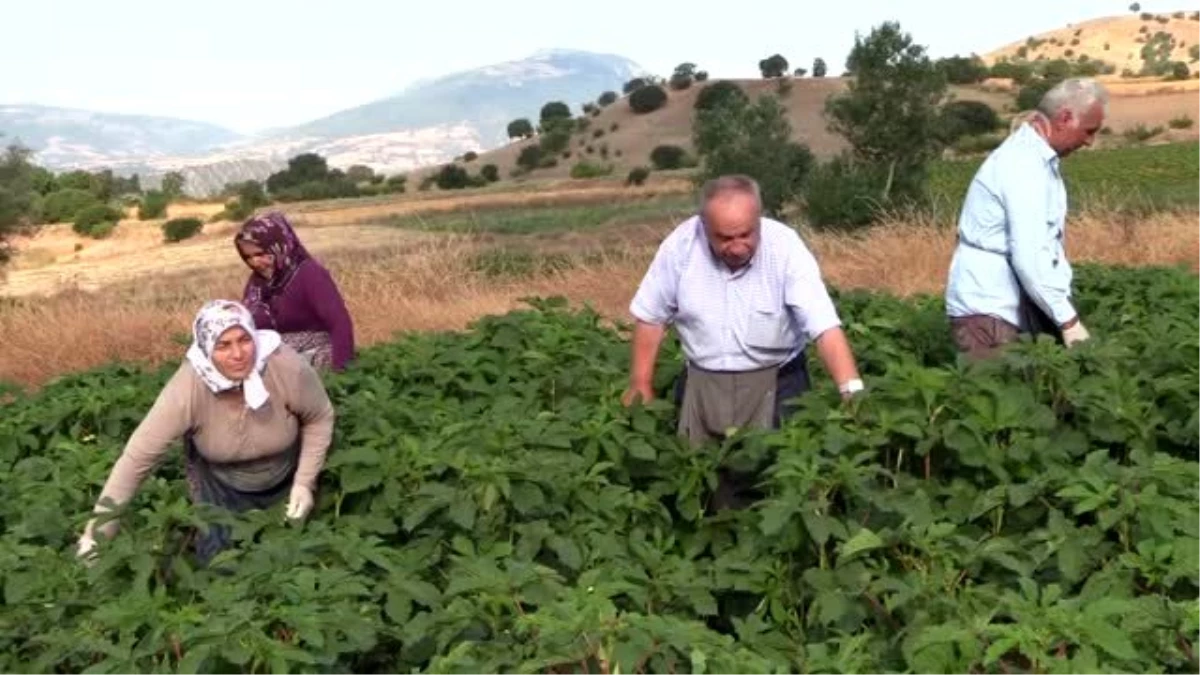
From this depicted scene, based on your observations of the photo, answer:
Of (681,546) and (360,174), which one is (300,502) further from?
(360,174)

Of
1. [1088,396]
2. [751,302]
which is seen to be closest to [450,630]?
[751,302]

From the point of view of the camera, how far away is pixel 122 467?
399 cm

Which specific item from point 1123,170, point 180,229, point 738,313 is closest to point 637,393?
point 738,313

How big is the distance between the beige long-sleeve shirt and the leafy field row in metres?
0.13

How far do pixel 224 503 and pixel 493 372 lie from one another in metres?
1.67

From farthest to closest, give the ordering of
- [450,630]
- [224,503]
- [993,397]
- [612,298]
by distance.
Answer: [612,298] → [224,503] → [993,397] → [450,630]

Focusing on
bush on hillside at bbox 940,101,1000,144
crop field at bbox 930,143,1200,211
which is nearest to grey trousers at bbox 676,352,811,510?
crop field at bbox 930,143,1200,211

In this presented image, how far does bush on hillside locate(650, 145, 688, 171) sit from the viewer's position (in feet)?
230

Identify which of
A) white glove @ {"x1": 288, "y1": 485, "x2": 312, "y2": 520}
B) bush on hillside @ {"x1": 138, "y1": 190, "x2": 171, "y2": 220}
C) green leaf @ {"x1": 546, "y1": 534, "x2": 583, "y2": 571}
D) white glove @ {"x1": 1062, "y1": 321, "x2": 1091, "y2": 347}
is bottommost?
bush on hillside @ {"x1": 138, "y1": 190, "x2": 171, "y2": 220}

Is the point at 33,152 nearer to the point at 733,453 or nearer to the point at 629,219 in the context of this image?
the point at 629,219

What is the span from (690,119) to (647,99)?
31.1 feet

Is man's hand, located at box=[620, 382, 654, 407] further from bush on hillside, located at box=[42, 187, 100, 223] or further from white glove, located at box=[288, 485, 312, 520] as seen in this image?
bush on hillside, located at box=[42, 187, 100, 223]

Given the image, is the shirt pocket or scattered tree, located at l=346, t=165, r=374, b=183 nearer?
the shirt pocket

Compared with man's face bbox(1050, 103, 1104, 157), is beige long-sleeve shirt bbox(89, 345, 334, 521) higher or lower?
lower
